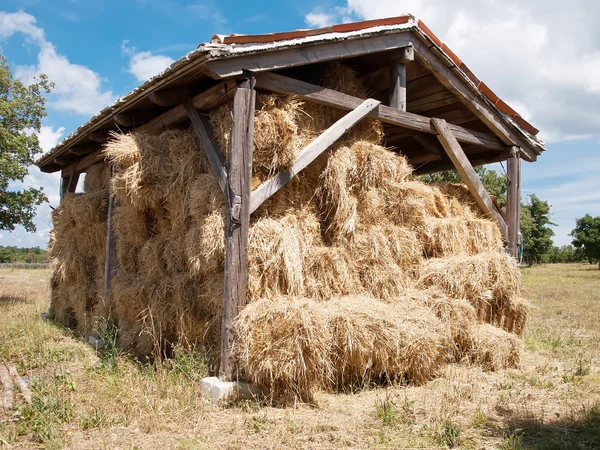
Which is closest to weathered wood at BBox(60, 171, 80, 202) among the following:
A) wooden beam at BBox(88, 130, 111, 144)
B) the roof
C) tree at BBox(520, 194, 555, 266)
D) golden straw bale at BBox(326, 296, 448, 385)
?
the roof

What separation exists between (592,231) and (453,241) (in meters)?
47.6

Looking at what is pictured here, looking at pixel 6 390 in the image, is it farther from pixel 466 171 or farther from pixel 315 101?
pixel 466 171

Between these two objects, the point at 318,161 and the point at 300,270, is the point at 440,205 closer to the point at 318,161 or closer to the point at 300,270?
the point at 318,161

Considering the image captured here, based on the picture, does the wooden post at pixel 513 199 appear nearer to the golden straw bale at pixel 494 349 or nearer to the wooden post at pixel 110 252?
the golden straw bale at pixel 494 349

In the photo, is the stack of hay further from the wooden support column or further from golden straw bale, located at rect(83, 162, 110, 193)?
the wooden support column

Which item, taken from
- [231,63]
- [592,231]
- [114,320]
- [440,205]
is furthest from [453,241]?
[592,231]

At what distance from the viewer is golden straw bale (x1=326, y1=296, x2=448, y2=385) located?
5.41 m

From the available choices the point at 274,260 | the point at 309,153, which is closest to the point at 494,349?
the point at 274,260

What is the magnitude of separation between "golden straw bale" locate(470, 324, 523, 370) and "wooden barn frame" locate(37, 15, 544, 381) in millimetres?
1853

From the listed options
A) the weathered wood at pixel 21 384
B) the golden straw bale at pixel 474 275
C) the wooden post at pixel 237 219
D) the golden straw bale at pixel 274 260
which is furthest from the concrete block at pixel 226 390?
the golden straw bale at pixel 474 275

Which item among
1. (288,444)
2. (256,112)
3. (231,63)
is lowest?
(288,444)

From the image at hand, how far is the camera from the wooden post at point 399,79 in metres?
7.17

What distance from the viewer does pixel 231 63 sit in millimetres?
5266

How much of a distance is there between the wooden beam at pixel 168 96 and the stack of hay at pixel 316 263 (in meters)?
→ 0.51
